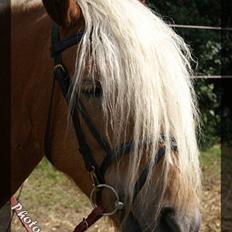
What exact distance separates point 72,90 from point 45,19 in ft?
1.00

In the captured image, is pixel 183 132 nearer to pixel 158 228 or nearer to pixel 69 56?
pixel 158 228

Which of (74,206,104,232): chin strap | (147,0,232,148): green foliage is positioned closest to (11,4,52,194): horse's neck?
(74,206,104,232): chin strap

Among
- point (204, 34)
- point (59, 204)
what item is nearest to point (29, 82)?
point (59, 204)

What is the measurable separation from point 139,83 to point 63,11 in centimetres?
33

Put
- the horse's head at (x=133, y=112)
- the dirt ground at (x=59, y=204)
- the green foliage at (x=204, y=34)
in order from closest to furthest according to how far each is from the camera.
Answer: the horse's head at (x=133, y=112), the dirt ground at (x=59, y=204), the green foliage at (x=204, y=34)

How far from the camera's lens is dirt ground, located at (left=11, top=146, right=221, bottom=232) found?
13.5 ft

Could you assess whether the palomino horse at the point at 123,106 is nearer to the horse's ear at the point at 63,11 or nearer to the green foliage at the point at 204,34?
the horse's ear at the point at 63,11

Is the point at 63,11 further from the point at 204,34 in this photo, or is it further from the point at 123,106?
the point at 204,34

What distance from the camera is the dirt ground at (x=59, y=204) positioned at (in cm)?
411

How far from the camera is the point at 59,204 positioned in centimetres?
454

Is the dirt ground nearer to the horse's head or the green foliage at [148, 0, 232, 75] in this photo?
the green foliage at [148, 0, 232, 75]

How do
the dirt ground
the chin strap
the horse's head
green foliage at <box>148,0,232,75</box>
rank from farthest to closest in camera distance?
1. green foliage at <box>148,0,232,75</box>
2. the dirt ground
3. the chin strap
4. the horse's head

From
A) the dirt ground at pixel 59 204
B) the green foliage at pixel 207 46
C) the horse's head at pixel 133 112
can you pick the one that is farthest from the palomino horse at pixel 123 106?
the green foliage at pixel 207 46

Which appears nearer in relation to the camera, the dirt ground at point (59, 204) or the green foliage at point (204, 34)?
the dirt ground at point (59, 204)
